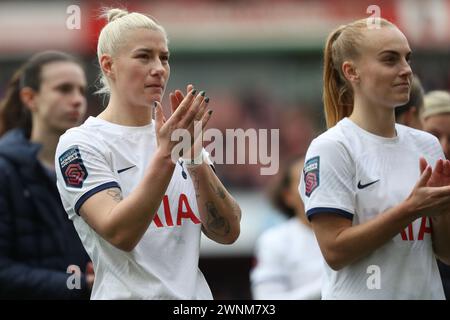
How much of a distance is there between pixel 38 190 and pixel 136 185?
1.65 m

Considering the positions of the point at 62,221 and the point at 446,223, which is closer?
the point at 446,223

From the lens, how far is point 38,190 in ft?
17.7

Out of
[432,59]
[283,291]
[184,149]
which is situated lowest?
[283,291]

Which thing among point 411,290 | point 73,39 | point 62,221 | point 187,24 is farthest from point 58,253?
point 187,24

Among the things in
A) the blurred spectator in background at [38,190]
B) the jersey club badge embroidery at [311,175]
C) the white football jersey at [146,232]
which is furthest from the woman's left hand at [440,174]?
the blurred spectator in background at [38,190]

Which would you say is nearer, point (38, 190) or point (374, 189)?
point (374, 189)

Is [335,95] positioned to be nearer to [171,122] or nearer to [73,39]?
[171,122]

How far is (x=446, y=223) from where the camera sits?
3.92 metres

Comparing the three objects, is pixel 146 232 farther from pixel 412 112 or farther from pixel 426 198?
pixel 412 112

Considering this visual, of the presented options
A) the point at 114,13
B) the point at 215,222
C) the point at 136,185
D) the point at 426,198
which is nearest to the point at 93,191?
the point at 136,185

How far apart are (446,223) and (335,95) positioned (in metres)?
0.70

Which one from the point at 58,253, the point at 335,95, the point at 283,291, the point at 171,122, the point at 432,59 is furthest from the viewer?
the point at 432,59

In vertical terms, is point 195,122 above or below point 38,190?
above

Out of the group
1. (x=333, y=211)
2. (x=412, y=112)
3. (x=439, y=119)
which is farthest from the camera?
(x=439, y=119)
